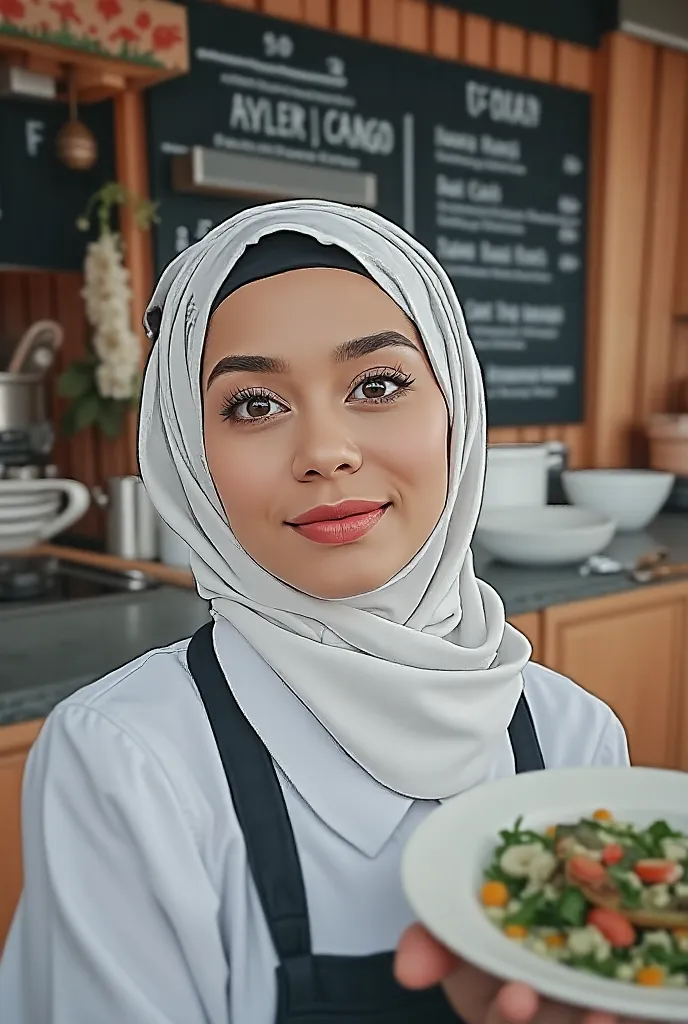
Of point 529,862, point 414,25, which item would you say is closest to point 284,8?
point 414,25

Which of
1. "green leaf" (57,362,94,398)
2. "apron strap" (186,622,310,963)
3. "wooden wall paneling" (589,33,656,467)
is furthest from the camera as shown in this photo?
"wooden wall paneling" (589,33,656,467)

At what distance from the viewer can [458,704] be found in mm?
749

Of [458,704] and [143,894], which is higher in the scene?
[458,704]

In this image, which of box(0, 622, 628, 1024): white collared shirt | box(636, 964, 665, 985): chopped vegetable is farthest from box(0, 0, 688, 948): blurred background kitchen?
box(636, 964, 665, 985): chopped vegetable

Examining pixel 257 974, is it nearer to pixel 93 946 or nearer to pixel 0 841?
pixel 93 946

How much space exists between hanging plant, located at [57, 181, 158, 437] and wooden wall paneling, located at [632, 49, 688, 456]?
5.68 ft

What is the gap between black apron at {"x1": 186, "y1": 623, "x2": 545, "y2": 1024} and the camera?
2.26 feet

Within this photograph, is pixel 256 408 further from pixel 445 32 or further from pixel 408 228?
pixel 445 32

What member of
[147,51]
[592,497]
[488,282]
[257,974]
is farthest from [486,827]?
[488,282]

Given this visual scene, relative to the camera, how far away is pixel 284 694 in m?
0.75

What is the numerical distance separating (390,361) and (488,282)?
2.17 meters

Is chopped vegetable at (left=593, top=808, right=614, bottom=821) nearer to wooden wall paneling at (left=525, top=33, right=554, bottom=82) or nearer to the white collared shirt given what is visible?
the white collared shirt

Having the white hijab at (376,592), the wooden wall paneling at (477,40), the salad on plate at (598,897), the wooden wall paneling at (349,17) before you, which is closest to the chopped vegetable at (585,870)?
the salad on plate at (598,897)

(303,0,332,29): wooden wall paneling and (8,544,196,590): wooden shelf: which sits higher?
(303,0,332,29): wooden wall paneling
